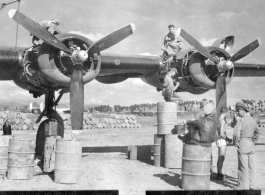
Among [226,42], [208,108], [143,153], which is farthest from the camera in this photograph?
[226,42]

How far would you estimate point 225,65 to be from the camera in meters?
10.3

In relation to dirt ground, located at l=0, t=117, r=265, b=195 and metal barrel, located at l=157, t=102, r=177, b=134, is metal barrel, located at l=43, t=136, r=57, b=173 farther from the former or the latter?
metal barrel, located at l=157, t=102, r=177, b=134

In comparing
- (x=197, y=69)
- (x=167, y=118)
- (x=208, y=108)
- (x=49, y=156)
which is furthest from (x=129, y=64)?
(x=208, y=108)

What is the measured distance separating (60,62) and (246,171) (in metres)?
5.78

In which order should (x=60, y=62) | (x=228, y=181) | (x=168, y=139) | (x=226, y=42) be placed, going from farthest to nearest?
(x=226, y=42), (x=168, y=139), (x=60, y=62), (x=228, y=181)

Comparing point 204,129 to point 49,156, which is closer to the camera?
point 204,129

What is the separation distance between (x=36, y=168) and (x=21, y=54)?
3444 millimetres

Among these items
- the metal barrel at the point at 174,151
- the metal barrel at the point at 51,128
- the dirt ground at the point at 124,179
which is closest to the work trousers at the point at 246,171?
the dirt ground at the point at 124,179

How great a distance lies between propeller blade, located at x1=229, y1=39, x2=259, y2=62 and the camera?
11006 mm

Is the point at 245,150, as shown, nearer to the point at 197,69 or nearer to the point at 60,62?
the point at 197,69

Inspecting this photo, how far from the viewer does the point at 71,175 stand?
288 inches

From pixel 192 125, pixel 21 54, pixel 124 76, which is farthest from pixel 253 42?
pixel 21 54

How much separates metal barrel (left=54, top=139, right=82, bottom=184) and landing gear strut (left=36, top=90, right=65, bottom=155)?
243 centimetres

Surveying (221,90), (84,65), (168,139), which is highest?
(84,65)
